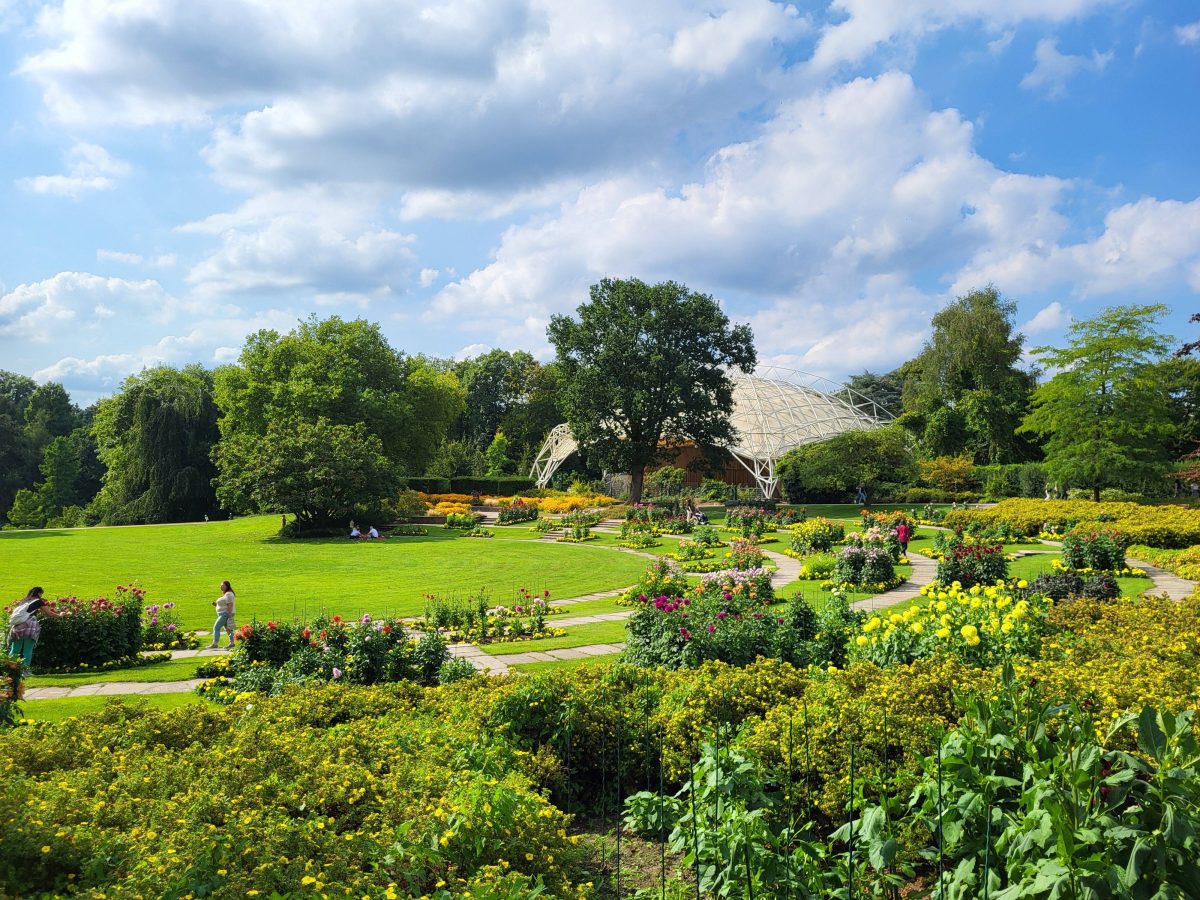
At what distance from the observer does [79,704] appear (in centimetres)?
839

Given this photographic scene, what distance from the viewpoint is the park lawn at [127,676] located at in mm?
9586

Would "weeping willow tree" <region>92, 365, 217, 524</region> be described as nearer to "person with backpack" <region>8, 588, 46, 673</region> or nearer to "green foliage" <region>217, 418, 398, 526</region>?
"green foliage" <region>217, 418, 398, 526</region>

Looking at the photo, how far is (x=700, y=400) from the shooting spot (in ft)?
118

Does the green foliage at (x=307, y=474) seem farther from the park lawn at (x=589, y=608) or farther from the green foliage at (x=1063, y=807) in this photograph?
the green foliage at (x=1063, y=807)

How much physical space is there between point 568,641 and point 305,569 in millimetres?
12422

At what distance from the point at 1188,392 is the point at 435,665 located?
49.9m

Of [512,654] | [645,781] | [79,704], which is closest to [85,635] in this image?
[79,704]

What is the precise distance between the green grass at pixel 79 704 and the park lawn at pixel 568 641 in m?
3.88

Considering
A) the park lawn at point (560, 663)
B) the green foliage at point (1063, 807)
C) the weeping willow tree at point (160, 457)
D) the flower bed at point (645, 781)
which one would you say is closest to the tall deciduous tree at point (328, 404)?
the weeping willow tree at point (160, 457)

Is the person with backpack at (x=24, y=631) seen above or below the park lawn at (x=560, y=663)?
above

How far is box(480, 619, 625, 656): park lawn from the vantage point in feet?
35.0

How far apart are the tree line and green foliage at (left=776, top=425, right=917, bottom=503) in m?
0.11

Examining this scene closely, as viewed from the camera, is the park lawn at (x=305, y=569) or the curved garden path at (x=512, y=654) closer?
the curved garden path at (x=512, y=654)

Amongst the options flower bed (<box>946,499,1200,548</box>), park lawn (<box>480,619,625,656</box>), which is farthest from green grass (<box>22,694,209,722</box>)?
flower bed (<box>946,499,1200,548</box>)
